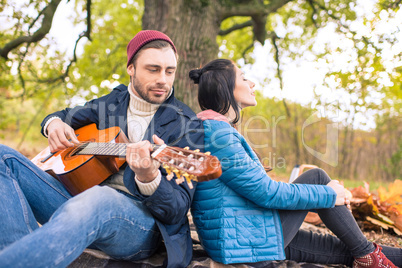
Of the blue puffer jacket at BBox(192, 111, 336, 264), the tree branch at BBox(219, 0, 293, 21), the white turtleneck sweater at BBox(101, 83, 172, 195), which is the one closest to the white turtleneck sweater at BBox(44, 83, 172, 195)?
the white turtleneck sweater at BBox(101, 83, 172, 195)

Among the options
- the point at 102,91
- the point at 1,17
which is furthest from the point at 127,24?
the point at 1,17

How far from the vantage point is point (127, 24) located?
364 inches

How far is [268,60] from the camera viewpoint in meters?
9.36

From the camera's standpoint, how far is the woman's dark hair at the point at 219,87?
6.89ft

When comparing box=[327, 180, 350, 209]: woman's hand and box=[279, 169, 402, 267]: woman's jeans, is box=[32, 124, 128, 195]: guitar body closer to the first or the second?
box=[279, 169, 402, 267]: woman's jeans

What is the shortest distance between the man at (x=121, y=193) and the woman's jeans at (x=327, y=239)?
2.19 feet

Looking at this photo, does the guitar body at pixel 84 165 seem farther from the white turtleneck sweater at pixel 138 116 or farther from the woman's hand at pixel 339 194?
the woman's hand at pixel 339 194

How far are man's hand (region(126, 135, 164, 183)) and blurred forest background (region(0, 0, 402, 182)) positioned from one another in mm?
2459

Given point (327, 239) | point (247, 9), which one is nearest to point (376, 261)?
point (327, 239)

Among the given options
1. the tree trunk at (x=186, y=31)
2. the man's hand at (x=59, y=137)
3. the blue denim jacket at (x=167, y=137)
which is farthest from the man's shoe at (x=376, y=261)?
the tree trunk at (x=186, y=31)

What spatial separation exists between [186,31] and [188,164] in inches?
122

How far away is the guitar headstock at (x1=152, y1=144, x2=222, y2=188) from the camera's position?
3.90 ft

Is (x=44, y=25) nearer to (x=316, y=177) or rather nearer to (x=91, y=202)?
(x=91, y=202)

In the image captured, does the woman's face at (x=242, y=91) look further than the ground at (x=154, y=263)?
Yes
